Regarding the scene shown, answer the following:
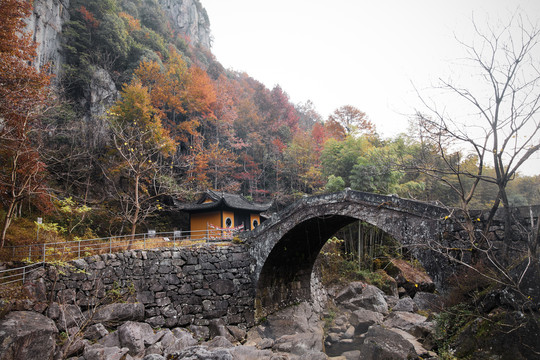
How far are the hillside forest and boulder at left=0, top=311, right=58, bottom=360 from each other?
4.30 m

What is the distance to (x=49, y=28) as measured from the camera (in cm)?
2098

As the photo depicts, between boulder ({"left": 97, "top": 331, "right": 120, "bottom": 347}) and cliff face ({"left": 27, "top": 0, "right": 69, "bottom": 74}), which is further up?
cliff face ({"left": 27, "top": 0, "right": 69, "bottom": 74})

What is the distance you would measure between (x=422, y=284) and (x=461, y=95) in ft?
45.4

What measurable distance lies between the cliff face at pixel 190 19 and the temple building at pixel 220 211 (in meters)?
31.6

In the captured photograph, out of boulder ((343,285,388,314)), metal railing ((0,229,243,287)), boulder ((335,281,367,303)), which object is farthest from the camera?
boulder ((335,281,367,303))

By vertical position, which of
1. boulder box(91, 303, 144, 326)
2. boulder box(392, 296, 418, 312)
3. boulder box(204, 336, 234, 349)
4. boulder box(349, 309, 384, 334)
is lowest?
boulder box(349, 309, 384, 334)

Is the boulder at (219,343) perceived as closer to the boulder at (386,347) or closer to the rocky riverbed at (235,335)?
the rocky riverbed at (235,335)

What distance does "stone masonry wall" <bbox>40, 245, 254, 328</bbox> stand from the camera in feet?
30.2

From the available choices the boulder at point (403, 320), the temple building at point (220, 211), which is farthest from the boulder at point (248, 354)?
the temple building at point (220, 211)

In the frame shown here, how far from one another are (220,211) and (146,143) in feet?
20.2

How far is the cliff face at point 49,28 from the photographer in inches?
760

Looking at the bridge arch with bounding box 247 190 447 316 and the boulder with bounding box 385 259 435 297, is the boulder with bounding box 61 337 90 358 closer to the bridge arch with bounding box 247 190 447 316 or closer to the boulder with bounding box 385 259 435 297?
the bridge arch with bounding box 247 190 447 316

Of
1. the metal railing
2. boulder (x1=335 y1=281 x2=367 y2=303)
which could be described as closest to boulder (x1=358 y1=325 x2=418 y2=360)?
the metal railing

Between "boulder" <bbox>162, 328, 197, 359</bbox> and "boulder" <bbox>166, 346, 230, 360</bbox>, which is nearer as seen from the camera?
"boulder" <bbox>166, 346, 230, 360</bbox>
